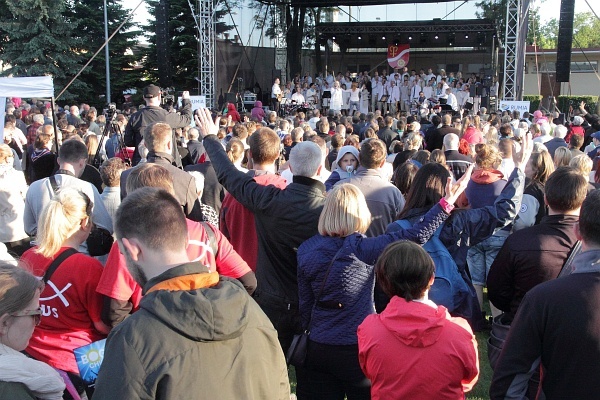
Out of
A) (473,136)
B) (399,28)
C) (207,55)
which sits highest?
(399,28)

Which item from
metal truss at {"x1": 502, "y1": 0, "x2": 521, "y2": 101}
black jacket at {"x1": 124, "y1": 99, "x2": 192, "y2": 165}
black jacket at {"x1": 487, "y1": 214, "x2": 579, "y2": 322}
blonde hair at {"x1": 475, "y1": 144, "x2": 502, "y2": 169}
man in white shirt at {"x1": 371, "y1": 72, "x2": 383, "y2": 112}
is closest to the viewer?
black jacket at {"x1": 487, "y1": 214, "x2": 579, "y2": 322}

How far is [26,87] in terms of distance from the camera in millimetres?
8500

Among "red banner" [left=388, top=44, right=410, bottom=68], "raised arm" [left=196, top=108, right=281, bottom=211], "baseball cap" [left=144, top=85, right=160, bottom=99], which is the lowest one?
"raised arm" [left=196, top=108, right=281, bottom=211]

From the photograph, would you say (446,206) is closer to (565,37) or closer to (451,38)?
(565,37)

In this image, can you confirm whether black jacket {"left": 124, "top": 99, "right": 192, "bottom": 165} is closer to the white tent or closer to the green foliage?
the white tent

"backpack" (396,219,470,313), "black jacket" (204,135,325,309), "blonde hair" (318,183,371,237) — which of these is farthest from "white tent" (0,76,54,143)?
"backpack" (396,219,470,313)

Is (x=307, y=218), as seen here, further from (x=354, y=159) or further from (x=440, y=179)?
(x=354, y=159)

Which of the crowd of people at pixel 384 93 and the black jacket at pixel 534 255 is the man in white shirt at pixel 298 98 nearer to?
the crowd of people at pixel 384 93

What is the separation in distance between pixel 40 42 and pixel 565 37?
67.7 ft

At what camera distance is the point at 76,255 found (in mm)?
2908

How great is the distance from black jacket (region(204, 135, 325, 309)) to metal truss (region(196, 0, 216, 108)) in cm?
1754

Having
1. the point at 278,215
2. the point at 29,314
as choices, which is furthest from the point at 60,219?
the point at 278,215

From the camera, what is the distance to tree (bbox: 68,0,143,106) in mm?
27359

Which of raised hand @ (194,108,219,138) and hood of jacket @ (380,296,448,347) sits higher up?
raised hand @ (194,108,219,138)
